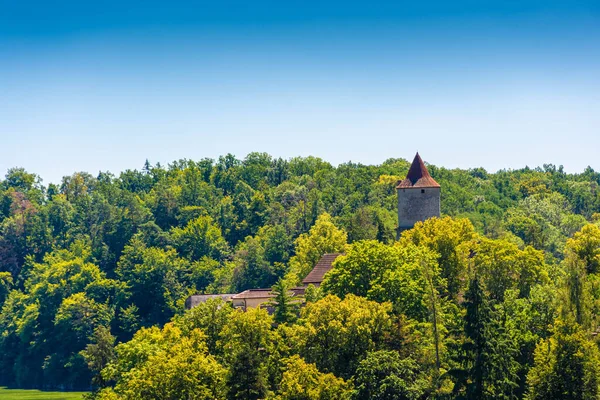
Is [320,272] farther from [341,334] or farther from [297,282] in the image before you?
[341,334]

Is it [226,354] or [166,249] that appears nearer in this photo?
[226,354]

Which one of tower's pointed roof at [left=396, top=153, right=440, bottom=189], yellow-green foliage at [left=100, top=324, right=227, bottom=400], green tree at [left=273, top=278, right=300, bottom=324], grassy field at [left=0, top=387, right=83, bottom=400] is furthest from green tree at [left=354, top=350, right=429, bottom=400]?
grassy field at [left=0, top=387, right=83, bottom=400]

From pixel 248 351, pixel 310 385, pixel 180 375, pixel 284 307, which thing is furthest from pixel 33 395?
pixel 310 385

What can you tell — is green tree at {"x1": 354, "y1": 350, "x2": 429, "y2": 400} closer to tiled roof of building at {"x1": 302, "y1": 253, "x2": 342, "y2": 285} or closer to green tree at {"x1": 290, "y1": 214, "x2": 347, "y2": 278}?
Result: tiled roof of building at {"x1": 302, "y1": 253, "x2": 342, "y2": 285}

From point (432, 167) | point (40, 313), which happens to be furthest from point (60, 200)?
point (432, 167)

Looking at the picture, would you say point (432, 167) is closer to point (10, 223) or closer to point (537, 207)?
point (537, 207)
